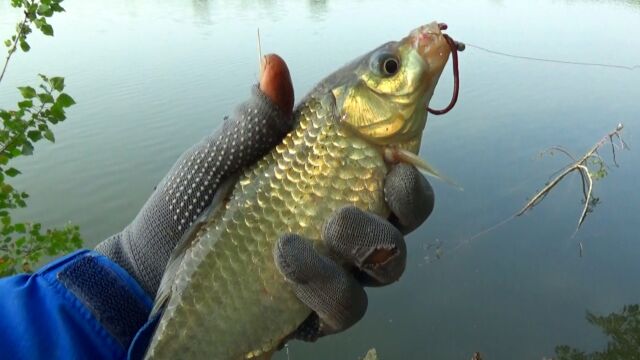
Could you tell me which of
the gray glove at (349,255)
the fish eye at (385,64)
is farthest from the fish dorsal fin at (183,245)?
the fish eye at (385,64)

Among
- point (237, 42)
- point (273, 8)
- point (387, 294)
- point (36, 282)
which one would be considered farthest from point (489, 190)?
point (273, 8)

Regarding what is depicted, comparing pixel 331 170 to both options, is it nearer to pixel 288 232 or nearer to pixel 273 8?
pixel 288 232

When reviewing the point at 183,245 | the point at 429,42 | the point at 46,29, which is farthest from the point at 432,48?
the point at 46,29

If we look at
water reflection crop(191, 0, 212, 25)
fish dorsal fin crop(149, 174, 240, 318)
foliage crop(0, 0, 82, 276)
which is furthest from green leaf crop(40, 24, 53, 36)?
water reflection crop(191, 0, 212, 25)

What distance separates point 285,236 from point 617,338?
6.71 metres

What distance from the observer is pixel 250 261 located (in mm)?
2141

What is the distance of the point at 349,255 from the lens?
218cm

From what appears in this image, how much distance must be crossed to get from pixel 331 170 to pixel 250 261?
50cm

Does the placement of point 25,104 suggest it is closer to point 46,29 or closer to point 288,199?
point 46,29

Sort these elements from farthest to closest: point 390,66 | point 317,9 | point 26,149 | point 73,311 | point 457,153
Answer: point 317,9
point 457,153
point 26,149
point 390,66
point 73,311

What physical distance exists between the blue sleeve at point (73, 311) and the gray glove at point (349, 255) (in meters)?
0.72

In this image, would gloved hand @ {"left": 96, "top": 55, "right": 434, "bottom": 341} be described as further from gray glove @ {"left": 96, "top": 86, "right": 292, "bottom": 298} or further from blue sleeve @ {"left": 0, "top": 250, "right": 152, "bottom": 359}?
blue sleeve @ {"left": 0, "top": 250, "right": 152, "bottom": 359}

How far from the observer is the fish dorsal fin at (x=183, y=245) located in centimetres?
215

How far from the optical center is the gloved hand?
2113 millimetres
